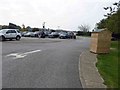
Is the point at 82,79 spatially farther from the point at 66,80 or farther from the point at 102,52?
the point at 102,52

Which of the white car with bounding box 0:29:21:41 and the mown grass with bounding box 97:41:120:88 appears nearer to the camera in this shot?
the mown grass with bounding box 97:41:120:88

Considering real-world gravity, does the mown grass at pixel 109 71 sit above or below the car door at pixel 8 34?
below

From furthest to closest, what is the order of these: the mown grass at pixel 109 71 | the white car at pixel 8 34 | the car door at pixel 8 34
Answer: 1. the car door at pixel 8 34
2. the white car at pixel 8 34
3. the mown grass at pixel 109 71

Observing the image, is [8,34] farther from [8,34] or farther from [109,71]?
[109,71]

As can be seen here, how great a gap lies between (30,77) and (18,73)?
89cm

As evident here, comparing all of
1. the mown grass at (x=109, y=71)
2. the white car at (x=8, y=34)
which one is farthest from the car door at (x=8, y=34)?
the mown grass at (x=109, y=71)

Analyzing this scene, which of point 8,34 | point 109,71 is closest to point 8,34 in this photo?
point 8,34

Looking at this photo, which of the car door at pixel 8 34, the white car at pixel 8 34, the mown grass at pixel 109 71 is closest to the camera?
the mown grass at pixel 109 71

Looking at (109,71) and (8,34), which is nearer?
(109,71)

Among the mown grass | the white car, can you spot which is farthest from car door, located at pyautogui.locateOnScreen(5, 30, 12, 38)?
the mown grass

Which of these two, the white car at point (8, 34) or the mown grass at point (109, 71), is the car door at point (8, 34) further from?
the mown grass at point (109, 71)

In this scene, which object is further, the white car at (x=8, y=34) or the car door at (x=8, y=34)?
the car door at (x=8, y=34)

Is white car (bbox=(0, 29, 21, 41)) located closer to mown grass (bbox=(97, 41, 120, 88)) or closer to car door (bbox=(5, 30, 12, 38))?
car door (bbox=(5, 30, 12, 38))

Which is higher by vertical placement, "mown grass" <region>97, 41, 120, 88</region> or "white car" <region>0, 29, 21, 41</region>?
"white car" <region>0, 29, 21, 41</region>
